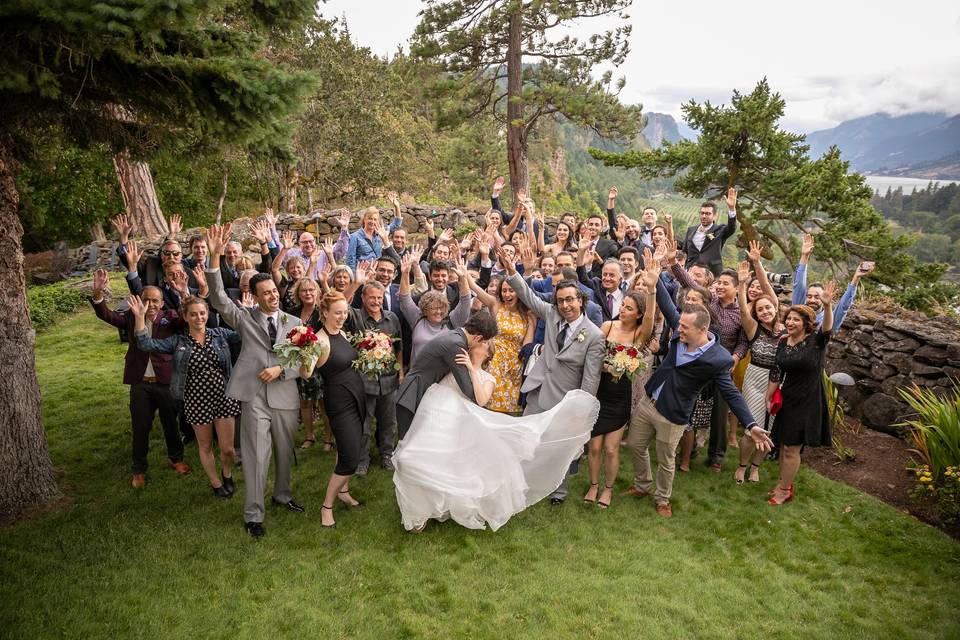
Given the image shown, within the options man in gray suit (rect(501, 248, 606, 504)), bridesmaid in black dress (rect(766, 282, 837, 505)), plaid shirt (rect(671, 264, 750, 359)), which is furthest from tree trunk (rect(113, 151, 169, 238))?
bridesmaid in black dress (rect(766, 282, 837, 505))

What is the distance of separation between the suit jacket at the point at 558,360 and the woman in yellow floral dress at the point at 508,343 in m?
0.21

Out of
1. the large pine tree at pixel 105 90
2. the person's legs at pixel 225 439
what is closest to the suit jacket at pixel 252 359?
the person's legs at pixel 225 439

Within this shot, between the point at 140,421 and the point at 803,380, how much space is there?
7.12 m

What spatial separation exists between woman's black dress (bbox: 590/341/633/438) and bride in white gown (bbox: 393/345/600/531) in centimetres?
47

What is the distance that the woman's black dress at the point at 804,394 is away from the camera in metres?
5.44

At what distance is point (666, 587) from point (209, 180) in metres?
21.0

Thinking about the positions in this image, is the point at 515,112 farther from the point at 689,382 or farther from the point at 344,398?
the point at 344,398

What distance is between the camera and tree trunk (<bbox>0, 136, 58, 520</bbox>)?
15.9ft

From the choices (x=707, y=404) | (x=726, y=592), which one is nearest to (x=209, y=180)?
(x=707, y=404)

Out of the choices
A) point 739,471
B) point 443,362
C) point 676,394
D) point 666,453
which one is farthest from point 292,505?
point 739,471

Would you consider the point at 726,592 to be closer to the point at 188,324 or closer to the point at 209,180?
the point at 188,324

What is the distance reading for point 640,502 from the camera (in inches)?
229

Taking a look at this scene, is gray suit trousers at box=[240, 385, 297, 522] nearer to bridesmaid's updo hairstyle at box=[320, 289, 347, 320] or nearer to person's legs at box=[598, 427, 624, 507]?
bridesmaid's updo hairstyle at box=[320, 289, 347, 320]

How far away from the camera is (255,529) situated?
4910 millimetres
